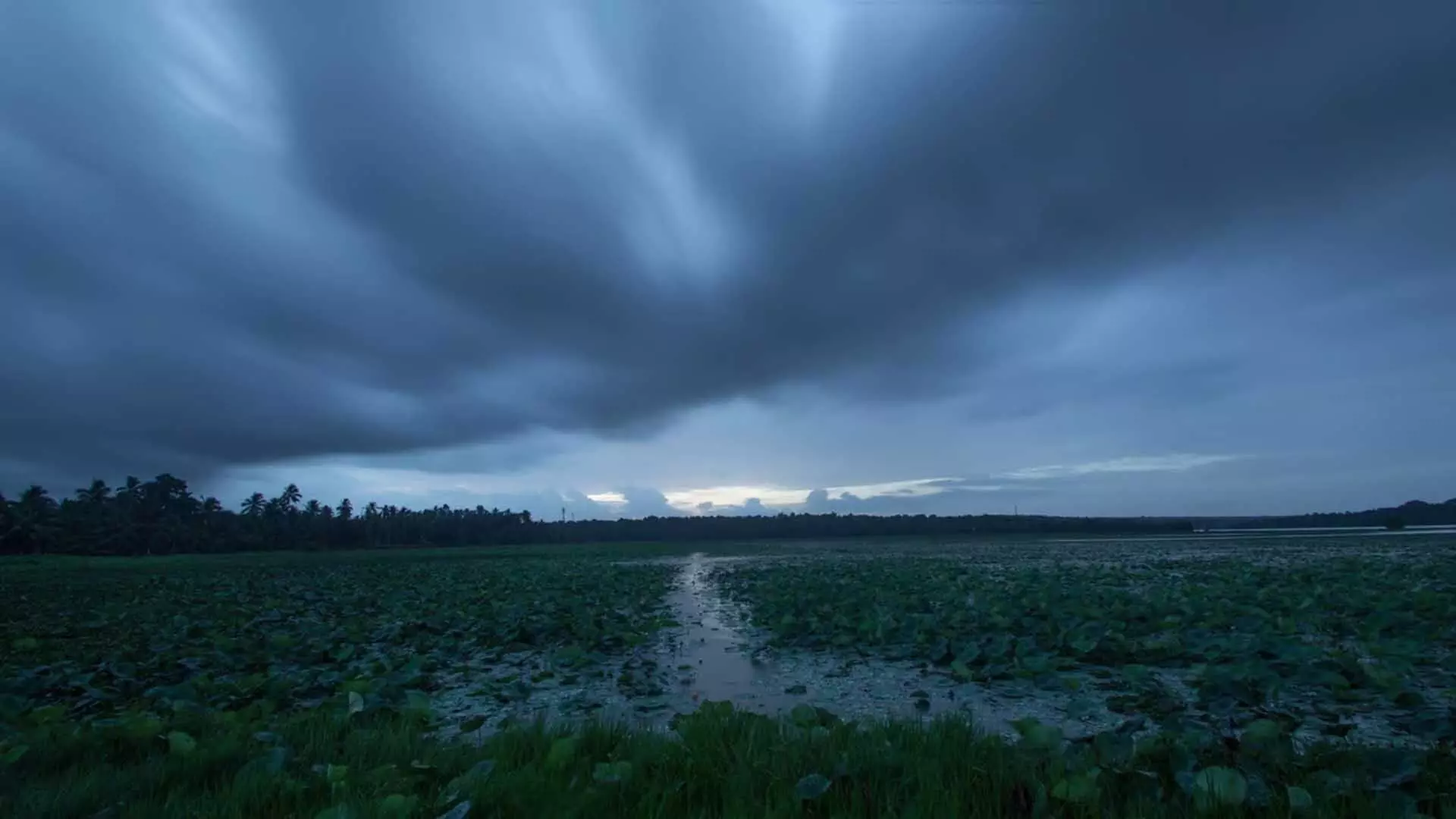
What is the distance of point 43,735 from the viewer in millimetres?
4715

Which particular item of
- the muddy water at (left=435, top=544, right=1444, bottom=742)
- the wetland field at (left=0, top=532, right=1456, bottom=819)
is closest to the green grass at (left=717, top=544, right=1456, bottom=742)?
the wetland field at (left=0, top=532, right=1456, bottom=819)

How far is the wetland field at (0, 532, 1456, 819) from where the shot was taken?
3609 millimetres

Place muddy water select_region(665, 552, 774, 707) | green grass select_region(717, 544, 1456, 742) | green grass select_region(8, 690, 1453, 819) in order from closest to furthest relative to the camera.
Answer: green grass select_region(8, 690, 1453, 819) → green grass select_region(717, 544, 1456, 742) → muddy water select_region(665, 552, 774, 707)

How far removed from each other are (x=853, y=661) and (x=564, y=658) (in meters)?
3.68

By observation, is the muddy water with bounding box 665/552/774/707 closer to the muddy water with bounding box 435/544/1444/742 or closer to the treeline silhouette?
the muddy water with bounding box 435/544/1444/742

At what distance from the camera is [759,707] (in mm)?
6383

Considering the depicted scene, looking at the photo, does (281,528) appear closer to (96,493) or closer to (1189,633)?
(96,493)

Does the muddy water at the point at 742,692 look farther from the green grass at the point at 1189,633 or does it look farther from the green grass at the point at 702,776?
the green grass at the point at 702,776

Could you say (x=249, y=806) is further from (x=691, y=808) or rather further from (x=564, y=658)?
(x=564, y=658)

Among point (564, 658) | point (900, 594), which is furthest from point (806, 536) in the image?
point (564, 658)

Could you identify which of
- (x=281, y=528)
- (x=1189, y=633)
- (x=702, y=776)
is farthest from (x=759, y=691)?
(x=281, y=528)

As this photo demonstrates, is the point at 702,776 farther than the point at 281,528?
No

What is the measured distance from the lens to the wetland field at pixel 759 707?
361cm

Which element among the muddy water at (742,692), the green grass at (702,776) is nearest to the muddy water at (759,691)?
the muddy water at (742,692)
